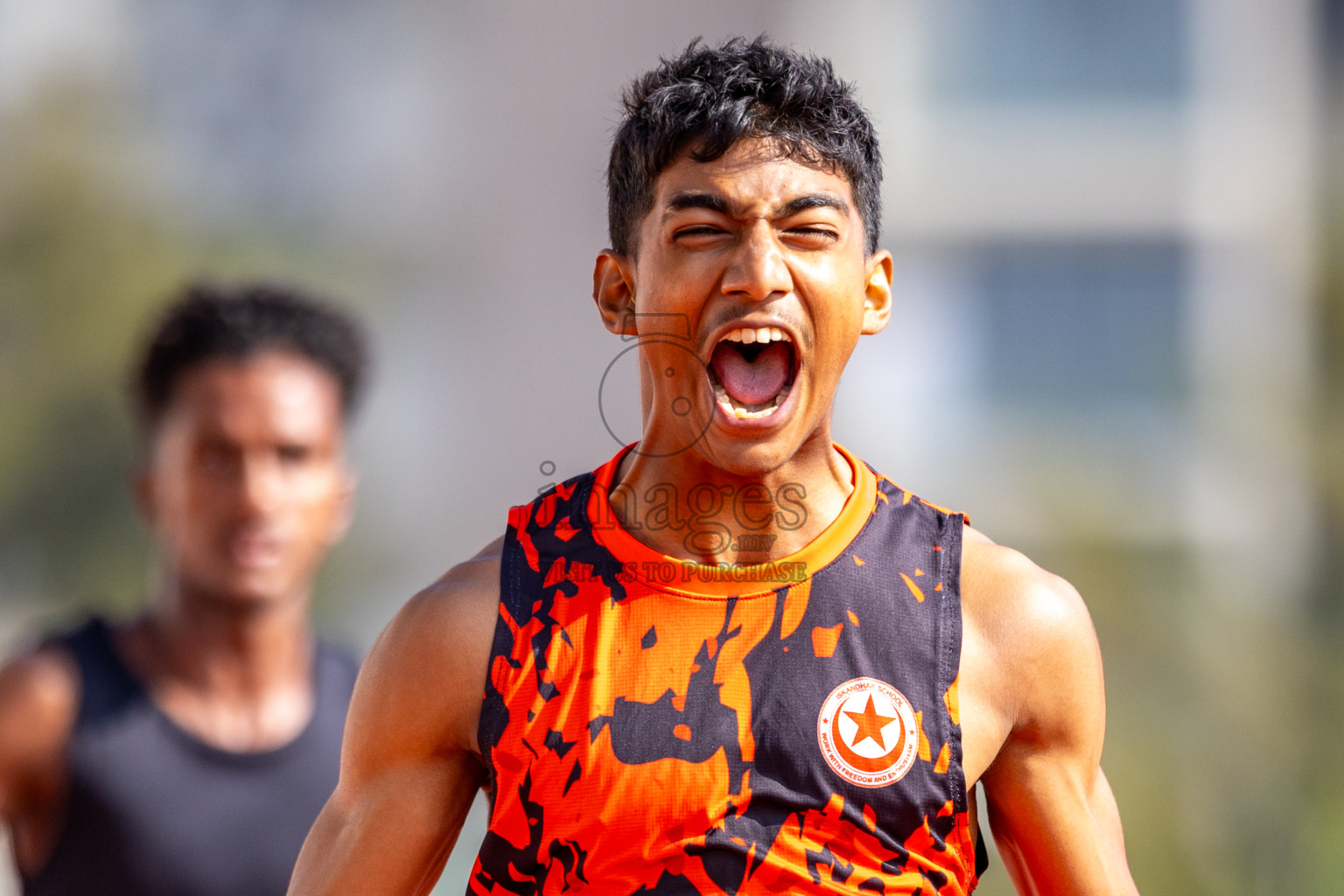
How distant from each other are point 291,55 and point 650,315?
21.5 feet

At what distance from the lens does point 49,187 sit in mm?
7000

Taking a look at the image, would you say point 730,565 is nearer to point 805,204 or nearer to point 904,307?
point 805,204

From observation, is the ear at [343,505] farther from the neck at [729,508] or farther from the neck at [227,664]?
the neck at [729,508]

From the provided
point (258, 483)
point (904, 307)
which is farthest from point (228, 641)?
point (904, 307)

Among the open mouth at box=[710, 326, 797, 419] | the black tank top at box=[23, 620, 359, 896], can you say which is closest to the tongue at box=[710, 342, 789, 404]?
the open mouth at box=[710, 326, 797, 419]

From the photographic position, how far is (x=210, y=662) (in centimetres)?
361

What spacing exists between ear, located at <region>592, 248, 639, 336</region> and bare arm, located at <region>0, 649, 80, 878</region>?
1.82 metres

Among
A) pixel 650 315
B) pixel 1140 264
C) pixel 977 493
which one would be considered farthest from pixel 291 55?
pixel 650 315

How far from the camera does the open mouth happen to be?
6.53 ft

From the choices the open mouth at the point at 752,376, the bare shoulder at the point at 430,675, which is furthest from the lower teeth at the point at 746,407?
the bare shoulder at the point at 430,675

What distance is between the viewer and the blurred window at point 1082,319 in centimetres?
791

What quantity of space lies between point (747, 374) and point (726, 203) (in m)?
0.24

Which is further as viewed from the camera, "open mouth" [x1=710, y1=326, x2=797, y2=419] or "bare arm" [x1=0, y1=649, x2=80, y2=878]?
"bare arm" [x1=0, y1=649, x2=80, y2=878]

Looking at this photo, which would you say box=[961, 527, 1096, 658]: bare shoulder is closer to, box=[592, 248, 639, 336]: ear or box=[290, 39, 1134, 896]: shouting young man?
box=[290, 39, 1134, 896]: shouting young man
